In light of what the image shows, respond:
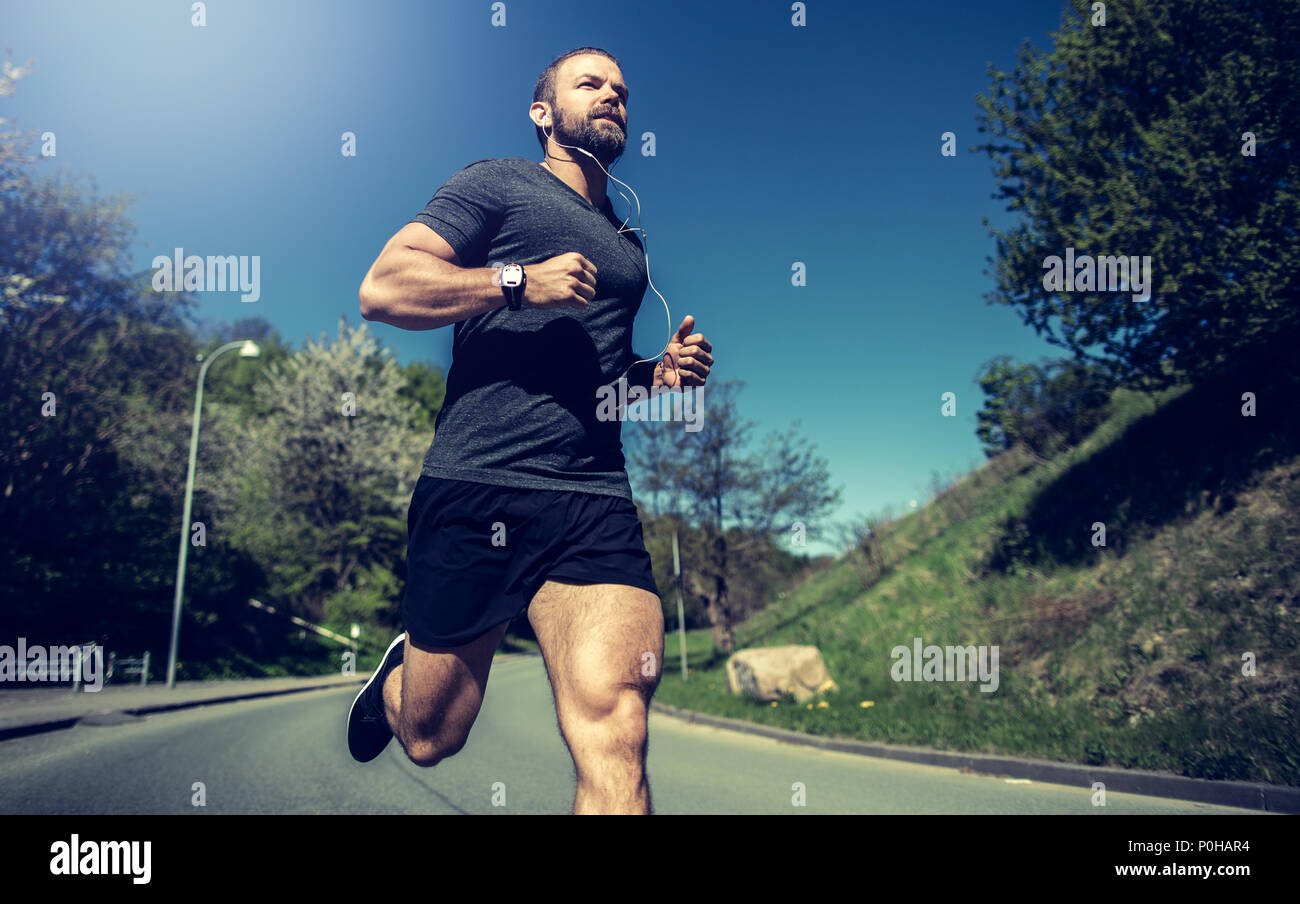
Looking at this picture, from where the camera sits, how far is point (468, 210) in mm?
1895

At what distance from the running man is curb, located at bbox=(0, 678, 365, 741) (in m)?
8.33

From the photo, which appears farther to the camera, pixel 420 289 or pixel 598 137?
pixel 598 137

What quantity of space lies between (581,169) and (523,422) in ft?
2.68

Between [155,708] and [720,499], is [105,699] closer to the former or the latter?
[155,708]

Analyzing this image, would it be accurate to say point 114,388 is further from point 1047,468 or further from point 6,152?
point 1047,468

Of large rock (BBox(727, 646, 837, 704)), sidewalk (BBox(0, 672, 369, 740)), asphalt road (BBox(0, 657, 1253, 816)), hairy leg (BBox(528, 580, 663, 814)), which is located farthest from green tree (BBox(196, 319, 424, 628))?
hairy leg (BBox(528, 580, 663, 814))

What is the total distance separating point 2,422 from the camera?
49.3 ft

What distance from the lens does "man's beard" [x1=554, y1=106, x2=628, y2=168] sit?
6.97ft

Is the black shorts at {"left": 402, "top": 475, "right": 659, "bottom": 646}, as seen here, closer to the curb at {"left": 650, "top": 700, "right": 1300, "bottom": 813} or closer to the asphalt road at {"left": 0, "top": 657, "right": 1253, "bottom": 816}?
the asphalt road at {"left": 0, "top": 657, "right": 1253, "bottom": 816}

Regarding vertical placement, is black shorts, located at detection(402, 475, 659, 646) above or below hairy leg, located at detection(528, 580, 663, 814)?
above

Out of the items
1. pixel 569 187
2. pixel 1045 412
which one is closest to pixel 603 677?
pixel 569 187

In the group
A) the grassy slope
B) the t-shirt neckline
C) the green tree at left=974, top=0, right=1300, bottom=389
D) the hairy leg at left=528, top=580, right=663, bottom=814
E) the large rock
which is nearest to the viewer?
the hairy leg at left=528, top=580, right=663, bottom=814

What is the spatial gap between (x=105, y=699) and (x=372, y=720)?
1221cm

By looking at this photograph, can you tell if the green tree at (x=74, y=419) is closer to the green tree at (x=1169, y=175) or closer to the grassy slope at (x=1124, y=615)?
the grassy slope at (x=1124, y=615)
